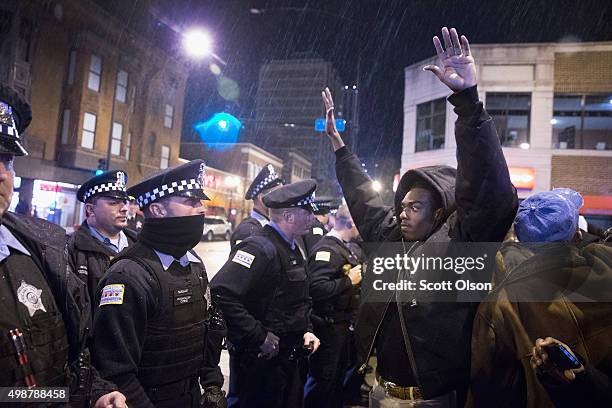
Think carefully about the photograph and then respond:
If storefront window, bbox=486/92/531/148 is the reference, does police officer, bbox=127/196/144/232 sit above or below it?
below

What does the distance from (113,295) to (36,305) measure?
50 cm

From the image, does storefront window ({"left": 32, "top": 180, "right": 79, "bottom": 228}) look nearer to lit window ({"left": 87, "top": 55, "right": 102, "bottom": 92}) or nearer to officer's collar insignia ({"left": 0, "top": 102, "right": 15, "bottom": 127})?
lit window ({"left": 87, "top": 55, "right": 102, "bottom": 92})

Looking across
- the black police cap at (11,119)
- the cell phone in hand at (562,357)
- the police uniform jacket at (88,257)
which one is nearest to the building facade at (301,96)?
the police uniform jacket at (88,257)

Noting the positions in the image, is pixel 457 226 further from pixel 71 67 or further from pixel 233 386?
pixel 71 67

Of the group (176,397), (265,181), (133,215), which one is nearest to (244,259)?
(176,397)

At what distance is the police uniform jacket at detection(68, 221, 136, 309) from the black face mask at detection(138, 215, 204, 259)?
1.49 metres

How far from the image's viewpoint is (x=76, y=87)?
24.7 meters

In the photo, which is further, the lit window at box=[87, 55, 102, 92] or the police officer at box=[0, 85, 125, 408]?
the lit window at box=[87, 55, 102, 92]

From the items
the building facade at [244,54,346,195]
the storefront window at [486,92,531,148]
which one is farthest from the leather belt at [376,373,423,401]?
the building facade at [244,54,346,195]

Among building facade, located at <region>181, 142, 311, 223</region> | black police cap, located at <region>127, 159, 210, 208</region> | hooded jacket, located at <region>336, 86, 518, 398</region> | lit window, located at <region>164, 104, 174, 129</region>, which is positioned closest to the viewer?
hooded jacket, located at <region>336, 86, 518, 398</region>

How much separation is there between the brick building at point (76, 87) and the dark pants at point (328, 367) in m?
16.9

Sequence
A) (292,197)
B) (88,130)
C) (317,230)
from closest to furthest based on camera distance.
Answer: (292,197)
(317,230)
(88,130)

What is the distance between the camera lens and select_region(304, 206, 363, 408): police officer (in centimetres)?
450

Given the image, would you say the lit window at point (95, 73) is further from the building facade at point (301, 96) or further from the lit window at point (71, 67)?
the building facade at point (301, 96)
